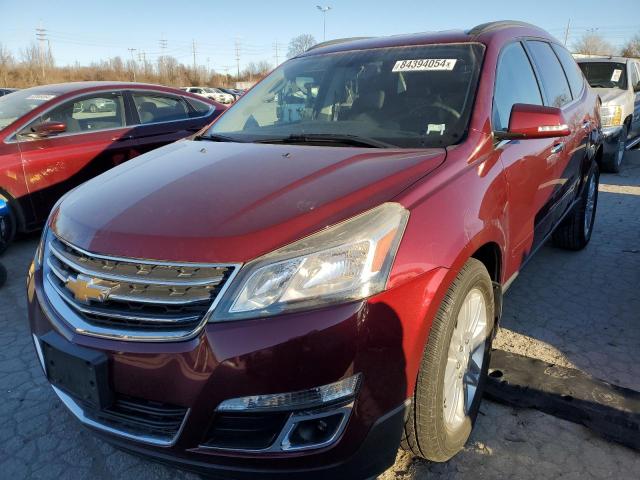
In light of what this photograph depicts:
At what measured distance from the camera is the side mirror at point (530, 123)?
2.30m

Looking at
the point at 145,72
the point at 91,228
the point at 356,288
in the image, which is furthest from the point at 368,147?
the point at 145,72

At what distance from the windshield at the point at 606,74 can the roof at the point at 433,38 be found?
615 cm

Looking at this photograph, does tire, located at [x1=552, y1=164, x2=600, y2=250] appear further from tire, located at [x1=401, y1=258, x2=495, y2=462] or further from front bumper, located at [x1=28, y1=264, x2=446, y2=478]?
front bumper, located at [x1=28, y1=264, x2=446, y2=478]

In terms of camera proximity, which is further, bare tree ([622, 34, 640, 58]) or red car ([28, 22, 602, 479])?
bare tree ([622, 34, 640, 58])

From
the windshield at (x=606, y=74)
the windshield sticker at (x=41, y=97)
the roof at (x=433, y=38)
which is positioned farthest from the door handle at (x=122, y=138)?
the windshield at (x=606, y=74)

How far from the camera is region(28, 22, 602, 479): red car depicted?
1.48 m

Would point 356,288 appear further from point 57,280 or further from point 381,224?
point 57,280

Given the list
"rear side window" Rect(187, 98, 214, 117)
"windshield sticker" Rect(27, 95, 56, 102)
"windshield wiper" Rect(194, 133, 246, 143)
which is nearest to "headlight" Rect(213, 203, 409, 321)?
"windshield wiper" Rect(194, 133, 246, 143)

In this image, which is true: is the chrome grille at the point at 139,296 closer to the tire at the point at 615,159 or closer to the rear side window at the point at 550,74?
the rear side window at the point at 550,74

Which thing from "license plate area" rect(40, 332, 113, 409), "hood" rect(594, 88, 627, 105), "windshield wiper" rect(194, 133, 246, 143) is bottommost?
"license plate area" rect(40, 332, 113, 409)

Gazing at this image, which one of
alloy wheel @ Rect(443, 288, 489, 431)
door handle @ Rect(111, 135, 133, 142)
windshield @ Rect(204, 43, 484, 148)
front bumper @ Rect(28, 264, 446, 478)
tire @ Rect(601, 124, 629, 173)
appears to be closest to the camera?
front bumper @ Rect(28, 264, 446, 478)

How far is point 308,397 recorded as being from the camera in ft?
4.87

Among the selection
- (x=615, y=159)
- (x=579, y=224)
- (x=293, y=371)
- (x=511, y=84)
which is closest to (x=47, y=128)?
(x=511, y=84)

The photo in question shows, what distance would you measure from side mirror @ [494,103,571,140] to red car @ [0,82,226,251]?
14.6ft
